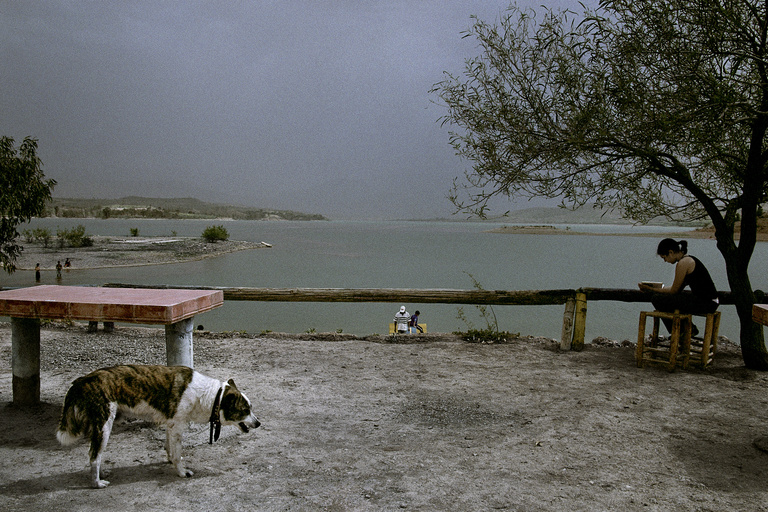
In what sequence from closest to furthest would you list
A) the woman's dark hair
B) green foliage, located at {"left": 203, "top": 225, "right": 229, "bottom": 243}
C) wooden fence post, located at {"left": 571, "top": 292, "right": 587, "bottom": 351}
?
1. the woman's dark hair
2. wooden fence post, located at {"left": 571, "top": 292, "right": 587, "bottom": 351}
3. green foliage, located at {"left": 203, "top": 225, "right": 229, "bottom": 243}

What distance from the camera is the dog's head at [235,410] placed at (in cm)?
333

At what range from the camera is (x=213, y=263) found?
5134cm

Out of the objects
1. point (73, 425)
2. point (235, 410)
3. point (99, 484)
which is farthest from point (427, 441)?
point (73, 425)

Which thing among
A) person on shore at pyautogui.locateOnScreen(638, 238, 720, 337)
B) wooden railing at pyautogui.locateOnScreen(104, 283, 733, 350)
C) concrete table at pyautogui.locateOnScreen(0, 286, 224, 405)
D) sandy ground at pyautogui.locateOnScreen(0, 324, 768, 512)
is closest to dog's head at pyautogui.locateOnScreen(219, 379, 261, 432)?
sandy ground at pyautogui.locateOnScreen(0, 324, 768, 512)

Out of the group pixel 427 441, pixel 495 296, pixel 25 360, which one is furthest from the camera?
pixel 495 296

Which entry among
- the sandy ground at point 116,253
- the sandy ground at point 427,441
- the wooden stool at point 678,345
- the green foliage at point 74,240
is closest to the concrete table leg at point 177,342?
the sandy ground at point 427,441

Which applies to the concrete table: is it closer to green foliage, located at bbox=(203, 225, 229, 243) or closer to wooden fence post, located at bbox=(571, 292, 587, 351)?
wooden fence post, located at bbox=(571, 292, 587, 351)

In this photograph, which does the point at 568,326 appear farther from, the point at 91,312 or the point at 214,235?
the point at 214,235

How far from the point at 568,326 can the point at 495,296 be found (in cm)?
117

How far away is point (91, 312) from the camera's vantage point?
3684 millimetres

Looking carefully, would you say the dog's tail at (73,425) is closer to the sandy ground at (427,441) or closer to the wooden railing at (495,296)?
the sandy ground at (427,441)

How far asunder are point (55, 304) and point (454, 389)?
12.9ft

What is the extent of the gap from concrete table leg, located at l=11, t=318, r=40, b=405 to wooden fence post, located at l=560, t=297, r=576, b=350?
21.4ft

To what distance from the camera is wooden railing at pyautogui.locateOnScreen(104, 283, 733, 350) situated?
7.24 metres
